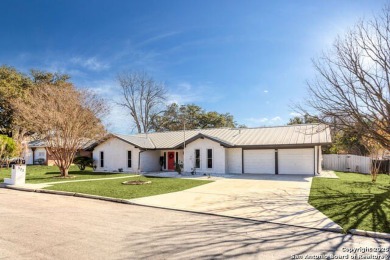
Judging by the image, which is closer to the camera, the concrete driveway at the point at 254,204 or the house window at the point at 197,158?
the concrete driveway at the point at 254,204

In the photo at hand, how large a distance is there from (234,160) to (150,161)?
26.6 feet

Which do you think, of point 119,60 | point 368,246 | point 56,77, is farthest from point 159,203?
point 56,77

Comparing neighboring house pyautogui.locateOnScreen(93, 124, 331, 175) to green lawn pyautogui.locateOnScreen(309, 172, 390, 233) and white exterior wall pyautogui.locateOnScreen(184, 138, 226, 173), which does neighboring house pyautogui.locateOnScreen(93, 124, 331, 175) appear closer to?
white exterior wall pyautogui.locateOnScreen(184, 138, 226, 173)

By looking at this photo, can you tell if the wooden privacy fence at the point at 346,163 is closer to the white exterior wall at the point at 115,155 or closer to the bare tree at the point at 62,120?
the white exterior wall at the point at 115,155

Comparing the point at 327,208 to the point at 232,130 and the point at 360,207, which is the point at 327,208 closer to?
the point at 360,207

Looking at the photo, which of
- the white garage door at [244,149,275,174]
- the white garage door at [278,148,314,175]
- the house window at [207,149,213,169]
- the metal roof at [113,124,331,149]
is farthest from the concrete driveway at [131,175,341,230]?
the house window at [207,149,213,169]

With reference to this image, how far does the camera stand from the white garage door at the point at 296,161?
21.3 metres

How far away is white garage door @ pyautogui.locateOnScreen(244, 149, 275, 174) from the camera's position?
74.2ft

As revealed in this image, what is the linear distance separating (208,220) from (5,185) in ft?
45.8

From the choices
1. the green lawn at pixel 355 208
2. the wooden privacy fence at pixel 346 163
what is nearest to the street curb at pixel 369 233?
the green lawn at pixel 355 208

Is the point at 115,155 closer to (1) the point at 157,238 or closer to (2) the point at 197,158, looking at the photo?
(2) the point at 197,158

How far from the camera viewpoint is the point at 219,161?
2342 centimetres

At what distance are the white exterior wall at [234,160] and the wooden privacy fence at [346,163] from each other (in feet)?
35.1

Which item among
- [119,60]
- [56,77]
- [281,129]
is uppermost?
[56,77]
